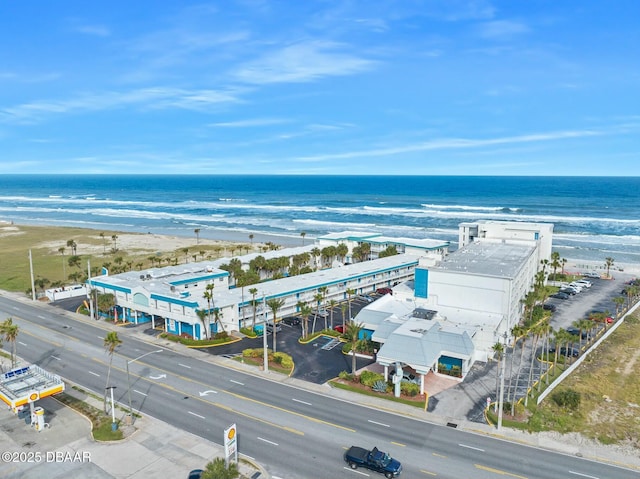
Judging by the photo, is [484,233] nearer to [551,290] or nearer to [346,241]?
[551,290]

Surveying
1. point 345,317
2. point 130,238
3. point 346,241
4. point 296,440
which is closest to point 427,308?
point 345,317

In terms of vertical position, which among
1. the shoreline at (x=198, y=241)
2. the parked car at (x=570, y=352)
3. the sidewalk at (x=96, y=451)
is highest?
the shoreline at (x=198, y=241)

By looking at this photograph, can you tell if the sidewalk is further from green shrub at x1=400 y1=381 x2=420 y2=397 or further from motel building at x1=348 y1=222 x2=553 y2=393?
motel building at x1=348 y1=222 x2=553 y2=393

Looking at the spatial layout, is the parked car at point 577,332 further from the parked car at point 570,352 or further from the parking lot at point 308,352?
the parking lot at point 308,352

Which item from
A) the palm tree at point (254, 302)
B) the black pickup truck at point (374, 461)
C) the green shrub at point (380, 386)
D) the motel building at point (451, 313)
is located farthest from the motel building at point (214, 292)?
the black pickup truck at point (374, 461)

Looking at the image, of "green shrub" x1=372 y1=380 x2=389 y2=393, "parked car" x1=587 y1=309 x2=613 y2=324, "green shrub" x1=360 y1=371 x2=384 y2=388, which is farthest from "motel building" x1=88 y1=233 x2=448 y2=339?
"parked car" x1=587 y1=309 x2=613 y2=324

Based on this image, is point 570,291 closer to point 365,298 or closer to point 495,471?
point 365,298
